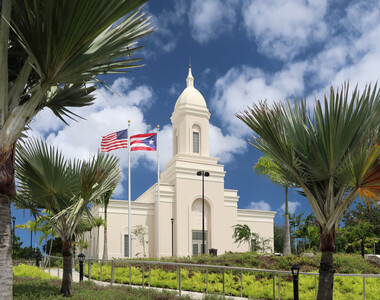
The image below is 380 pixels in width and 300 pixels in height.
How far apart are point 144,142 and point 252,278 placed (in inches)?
800

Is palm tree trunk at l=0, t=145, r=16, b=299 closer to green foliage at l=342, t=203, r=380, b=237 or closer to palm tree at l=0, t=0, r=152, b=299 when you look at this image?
palm tree at l=0, t=0, r=152, b=299

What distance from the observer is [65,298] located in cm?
1087

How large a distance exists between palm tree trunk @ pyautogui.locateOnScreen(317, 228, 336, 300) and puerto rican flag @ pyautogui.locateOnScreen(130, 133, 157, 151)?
90.7ft

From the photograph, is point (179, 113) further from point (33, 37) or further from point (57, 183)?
point (33, 37)

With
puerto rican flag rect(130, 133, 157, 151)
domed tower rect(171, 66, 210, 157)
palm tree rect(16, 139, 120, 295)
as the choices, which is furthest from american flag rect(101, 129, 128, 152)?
palm tree rect(16, 139, 120, 295)

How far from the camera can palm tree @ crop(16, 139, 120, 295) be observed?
10414 mm

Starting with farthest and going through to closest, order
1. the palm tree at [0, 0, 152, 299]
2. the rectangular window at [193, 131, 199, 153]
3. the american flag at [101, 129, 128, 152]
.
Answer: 1. the rectangular window at [193, 131, 199, 153]
2. the american flag at [101, 129, 128, 152]
3. the palm tree at [0, 0, 152, 299]

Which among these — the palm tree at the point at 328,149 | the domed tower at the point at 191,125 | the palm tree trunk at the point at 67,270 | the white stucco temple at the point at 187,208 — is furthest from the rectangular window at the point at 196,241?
the palm tree at the point at 328,149

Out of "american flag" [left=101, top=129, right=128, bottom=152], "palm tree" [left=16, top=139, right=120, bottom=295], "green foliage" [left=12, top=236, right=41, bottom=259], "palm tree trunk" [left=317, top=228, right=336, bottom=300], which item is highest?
"american flag" [left=101, top=129, right=128, bottom=152]

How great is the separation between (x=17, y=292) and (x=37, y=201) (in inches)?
101

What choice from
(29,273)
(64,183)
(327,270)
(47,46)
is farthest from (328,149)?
(29,273)

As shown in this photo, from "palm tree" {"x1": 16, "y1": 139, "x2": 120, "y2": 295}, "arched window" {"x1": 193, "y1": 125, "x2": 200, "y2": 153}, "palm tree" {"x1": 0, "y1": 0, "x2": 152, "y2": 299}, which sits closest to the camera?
"palm tree" {"x1": 0, "y1": 0, "x2": 152, "y2": 299}

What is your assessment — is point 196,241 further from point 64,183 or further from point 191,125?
point 64,183

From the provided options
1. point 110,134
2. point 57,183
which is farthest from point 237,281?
point 110,134
